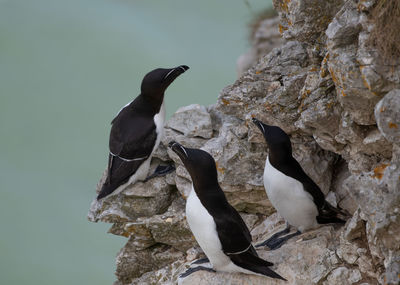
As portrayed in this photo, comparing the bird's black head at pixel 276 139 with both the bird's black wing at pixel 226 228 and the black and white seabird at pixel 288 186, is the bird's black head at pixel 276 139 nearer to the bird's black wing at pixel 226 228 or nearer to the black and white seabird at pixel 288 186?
the black and white seabird at pixel 288 186

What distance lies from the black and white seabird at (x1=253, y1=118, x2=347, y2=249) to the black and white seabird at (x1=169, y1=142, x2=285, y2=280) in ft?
1.80

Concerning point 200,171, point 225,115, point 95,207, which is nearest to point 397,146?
point 200,171

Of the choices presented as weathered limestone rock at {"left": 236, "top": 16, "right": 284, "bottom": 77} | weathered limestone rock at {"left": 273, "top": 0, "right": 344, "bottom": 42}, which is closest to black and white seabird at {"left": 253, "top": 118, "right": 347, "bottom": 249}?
weathered limestone rock at {"left": 273, "top": 0, "right": 344, "bottom": 42}

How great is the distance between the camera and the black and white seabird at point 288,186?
492 centimetres

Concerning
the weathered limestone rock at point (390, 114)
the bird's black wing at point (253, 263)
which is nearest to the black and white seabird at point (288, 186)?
the bird's black wing at point (253, 263)

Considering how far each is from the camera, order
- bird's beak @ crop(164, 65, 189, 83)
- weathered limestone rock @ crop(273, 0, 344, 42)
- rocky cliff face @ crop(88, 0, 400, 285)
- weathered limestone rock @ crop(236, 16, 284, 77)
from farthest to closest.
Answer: weathered limestone rock @ crop(236, 16, 284, 77) < bird's beak @ crop(164, 65, 189, 83) < weathered limestone rock @ crop(273, 0, 344, 42) < rocky cliff face @ crop(88, 0, 400, 285)

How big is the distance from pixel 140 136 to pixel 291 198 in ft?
6.40

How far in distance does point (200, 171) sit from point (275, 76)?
1.62m

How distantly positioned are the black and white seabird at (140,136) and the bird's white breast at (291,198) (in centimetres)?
162

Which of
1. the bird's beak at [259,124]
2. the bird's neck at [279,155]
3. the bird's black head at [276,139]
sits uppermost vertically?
the bird's beak at [259,124]

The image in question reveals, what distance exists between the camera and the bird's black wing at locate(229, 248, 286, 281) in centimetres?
454

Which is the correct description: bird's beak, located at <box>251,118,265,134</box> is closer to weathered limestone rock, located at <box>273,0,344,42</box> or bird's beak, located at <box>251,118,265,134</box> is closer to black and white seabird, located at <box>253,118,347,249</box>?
black and white seabird, located at <box>253,118,347,249</box>

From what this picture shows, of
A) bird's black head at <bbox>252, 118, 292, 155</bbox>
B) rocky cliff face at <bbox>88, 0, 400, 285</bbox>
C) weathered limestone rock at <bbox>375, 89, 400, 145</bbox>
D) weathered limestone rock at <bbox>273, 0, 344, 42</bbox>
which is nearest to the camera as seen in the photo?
weathered limestone rock at <bbox>375, 89, 400, 145</bbox>

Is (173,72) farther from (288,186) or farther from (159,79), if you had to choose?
(288,186)
